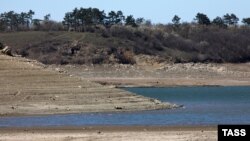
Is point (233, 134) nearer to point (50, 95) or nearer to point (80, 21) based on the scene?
point (50, 95)

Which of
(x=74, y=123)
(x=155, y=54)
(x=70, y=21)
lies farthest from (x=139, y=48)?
(x=74, y=123)

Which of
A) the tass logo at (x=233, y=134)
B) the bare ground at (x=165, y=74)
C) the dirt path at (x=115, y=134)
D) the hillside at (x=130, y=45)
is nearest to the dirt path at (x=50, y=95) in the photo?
the dirt path at (x=115, y=134)

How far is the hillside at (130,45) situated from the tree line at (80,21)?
28.5ft

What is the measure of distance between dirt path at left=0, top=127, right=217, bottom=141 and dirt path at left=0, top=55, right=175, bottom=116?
33.8 ft

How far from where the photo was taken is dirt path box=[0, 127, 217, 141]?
2730 centimetres

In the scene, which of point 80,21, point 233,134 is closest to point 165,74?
point 80,21

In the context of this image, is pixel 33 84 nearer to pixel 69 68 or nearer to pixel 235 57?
pixel 69 68

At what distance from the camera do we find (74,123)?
120ft

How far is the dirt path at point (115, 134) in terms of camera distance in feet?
89.6

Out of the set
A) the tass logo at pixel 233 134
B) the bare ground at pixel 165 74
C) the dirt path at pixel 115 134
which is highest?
the tass logo at pixel 233 134

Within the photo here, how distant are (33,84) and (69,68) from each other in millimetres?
81737

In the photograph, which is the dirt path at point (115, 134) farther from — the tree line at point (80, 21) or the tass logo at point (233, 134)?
the tree line at point (80, 21)

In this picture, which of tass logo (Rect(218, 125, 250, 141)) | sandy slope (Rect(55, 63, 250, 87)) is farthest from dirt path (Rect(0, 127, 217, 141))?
sandy slope (Rect(55, 63, 250, 87))

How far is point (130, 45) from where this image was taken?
144500mm
